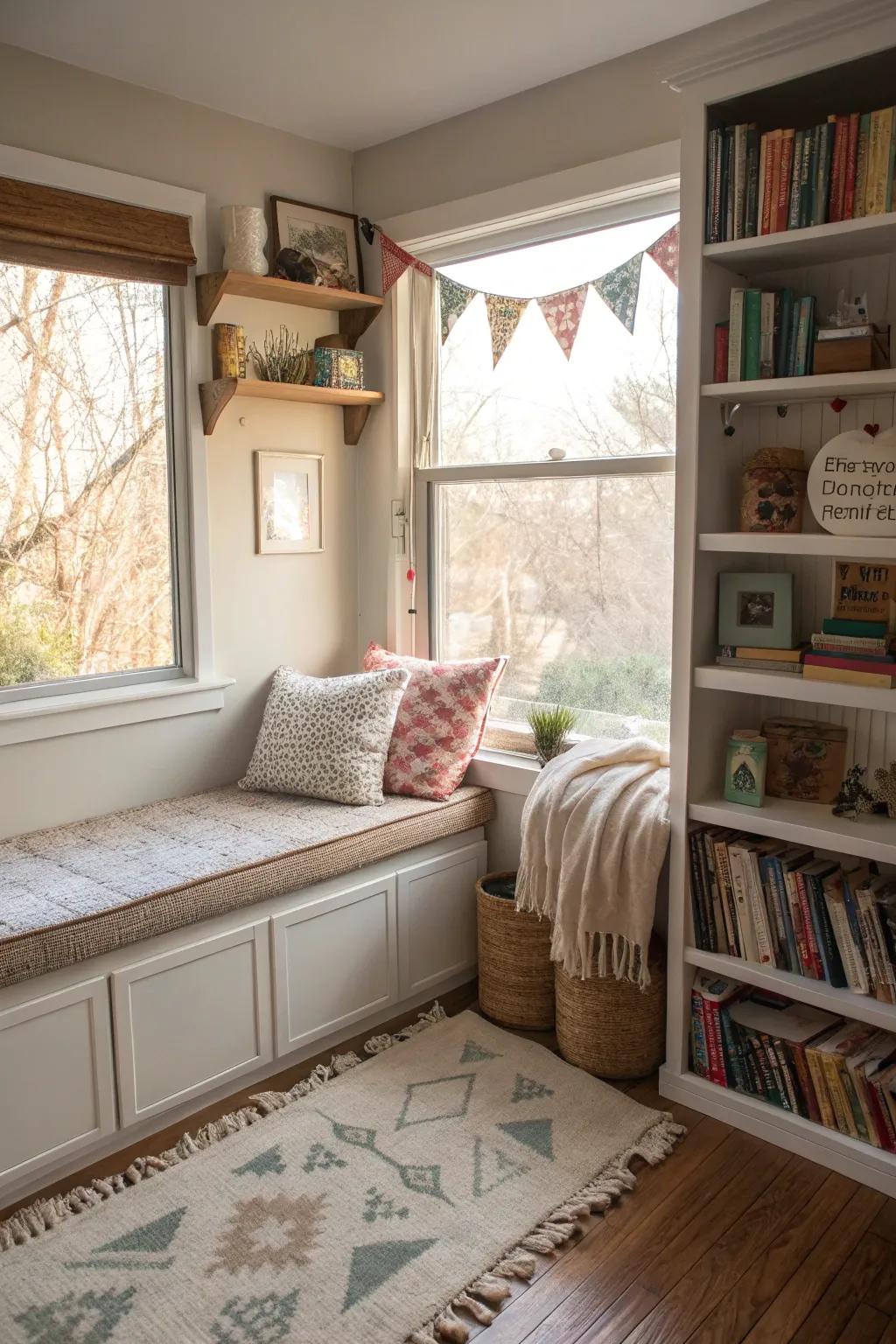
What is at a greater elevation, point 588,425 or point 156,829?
point 588,425

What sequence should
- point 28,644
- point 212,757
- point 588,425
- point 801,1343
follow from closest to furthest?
point 801,1343 → point 28,644 → point 588,425 → point 212,757

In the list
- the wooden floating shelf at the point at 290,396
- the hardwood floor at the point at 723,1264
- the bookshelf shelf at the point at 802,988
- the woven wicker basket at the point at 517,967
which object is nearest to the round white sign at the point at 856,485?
the bookshelf shelf at the point at 802,988

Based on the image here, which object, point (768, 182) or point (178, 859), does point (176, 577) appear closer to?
point (178, 859)

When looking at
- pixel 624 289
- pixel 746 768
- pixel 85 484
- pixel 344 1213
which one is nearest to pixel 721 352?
pixel 624 289

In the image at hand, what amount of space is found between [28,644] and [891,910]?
86.5 inches

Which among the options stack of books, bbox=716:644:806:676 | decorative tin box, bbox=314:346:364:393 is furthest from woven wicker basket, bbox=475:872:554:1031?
decorative tin box, bbox=314:346:364:393

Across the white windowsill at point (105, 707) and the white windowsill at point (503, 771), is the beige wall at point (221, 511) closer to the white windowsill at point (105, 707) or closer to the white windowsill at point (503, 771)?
the white windowsill at point (105, 707)

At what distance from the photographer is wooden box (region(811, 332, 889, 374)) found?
214 cm

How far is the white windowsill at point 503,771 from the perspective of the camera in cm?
311

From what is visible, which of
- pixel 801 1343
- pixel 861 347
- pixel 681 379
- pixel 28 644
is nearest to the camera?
pixel 801 1343

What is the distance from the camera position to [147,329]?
9.67 feet

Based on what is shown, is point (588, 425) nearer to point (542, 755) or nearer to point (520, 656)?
point (520, 656)

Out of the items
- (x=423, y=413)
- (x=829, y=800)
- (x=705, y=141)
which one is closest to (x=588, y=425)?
(x=423, y=413)

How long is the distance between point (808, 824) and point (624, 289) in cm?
149
